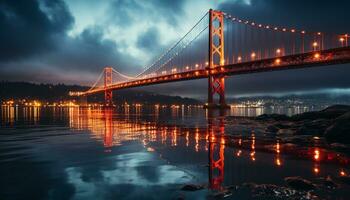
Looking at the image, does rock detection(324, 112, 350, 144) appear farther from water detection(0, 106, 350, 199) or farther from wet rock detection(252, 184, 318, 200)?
wet rock detection(252, 184, 318, 200)

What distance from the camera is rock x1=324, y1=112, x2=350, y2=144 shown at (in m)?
14.4

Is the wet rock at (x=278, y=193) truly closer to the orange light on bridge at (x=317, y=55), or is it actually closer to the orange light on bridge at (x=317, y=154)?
the orange light on bridge at (x=317, y=154)

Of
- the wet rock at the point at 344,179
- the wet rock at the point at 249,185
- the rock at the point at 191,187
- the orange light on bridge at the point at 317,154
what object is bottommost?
the orange light on bridge at the point at 317,154

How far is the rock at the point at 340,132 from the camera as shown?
14.4 meters

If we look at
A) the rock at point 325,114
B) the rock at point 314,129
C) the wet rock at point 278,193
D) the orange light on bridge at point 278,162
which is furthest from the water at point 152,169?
the rock at point 325,114

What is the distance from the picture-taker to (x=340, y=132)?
1479cm

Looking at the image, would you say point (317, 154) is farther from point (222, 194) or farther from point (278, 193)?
point (222, 194)

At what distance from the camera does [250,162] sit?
9320mm

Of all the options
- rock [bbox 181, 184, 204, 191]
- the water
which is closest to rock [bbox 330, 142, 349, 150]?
the water

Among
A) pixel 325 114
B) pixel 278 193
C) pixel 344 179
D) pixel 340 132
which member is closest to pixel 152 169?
pixel 278 193

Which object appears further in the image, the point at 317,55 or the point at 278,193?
the point at 317,55

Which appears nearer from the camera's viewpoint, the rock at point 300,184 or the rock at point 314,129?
the rock at point 300,184

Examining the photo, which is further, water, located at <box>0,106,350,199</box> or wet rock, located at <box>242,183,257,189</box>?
wet rock, located at <box>242,183,257,189</box>

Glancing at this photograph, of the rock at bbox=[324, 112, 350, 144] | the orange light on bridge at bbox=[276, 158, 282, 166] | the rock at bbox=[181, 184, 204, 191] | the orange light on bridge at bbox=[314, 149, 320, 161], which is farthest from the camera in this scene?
the rock at bbox=[324, 112, 350, 144]
